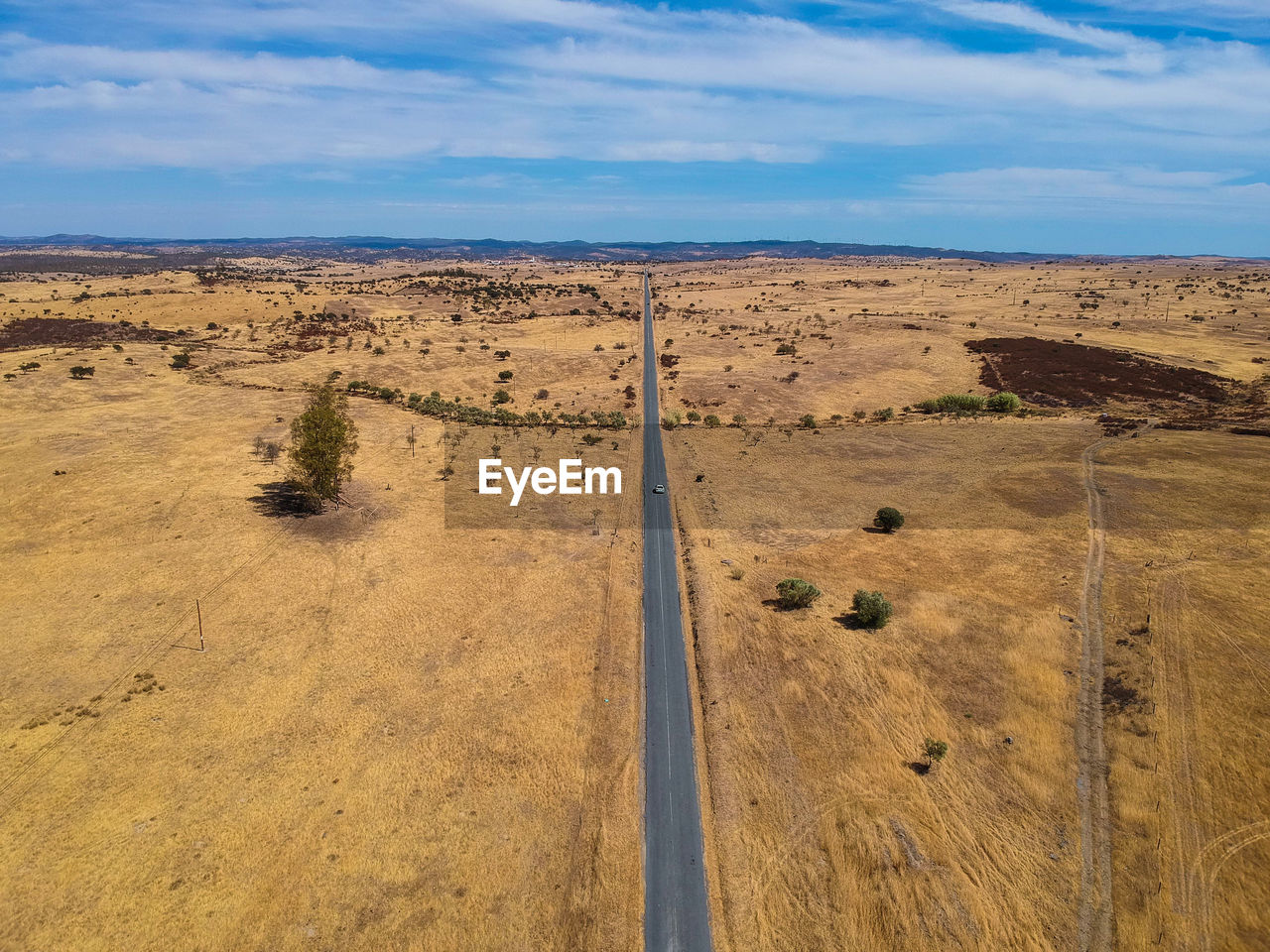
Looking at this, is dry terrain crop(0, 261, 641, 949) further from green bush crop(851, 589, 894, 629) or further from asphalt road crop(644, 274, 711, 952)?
green bush crop(851, 589, 894, 629)

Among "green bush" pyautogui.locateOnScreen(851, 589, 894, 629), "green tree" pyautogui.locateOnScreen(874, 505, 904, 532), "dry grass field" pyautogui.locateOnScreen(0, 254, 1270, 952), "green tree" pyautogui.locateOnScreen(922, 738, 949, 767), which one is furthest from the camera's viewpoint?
"green tree" pyautogui.locateOnScreen(874, 505, 904, 532)

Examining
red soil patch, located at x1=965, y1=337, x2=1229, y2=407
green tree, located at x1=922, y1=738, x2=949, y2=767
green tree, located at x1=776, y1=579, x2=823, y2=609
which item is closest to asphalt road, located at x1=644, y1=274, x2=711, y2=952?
green tree, located at x1=776, y1=579, x2=823, y2=609

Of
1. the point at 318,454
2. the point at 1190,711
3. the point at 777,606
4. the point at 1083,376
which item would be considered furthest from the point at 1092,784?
the point at 1083,376

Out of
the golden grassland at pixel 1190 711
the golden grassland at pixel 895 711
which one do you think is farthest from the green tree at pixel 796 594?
the golden grassland at pixel 1190 711

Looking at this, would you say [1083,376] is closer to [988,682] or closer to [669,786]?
[988,682]

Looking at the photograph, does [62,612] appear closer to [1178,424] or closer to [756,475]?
[756,475]

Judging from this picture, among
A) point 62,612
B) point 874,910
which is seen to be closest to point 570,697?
point 874,910

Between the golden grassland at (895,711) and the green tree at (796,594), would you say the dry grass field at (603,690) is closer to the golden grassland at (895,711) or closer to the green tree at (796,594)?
the golden grassland at (895,711)
